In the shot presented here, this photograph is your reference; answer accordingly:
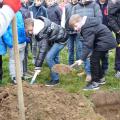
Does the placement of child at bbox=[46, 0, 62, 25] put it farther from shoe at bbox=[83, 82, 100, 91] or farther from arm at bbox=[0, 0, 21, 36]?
arm at bbox=[0, 0, 21, 36]

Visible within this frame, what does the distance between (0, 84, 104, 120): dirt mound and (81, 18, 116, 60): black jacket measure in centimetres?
102

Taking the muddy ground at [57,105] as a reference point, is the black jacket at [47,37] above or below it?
above

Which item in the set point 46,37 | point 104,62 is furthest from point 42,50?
point 104,62

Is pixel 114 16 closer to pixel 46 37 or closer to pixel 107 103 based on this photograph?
pixel 46 37

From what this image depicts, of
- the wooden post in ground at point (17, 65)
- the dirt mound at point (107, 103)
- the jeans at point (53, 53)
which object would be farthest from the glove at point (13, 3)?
the jeans at point (53, 53)

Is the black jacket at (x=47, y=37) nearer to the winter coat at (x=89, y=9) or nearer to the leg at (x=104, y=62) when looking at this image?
the leg at (x=104, y=62)

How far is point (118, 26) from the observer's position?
838 centimetres

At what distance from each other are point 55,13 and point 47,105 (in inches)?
167

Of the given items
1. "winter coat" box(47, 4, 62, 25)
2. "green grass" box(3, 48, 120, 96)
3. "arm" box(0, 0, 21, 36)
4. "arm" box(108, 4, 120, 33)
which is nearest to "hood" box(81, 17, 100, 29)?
"arm" box(108, 4, 120, 33)

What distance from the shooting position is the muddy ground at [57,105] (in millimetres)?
5902

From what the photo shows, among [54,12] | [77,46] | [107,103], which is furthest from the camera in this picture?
[54,12]

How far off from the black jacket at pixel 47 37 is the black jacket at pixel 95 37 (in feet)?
1.70

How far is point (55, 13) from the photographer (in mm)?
9953

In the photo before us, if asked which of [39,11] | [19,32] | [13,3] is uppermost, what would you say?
[39,11]
